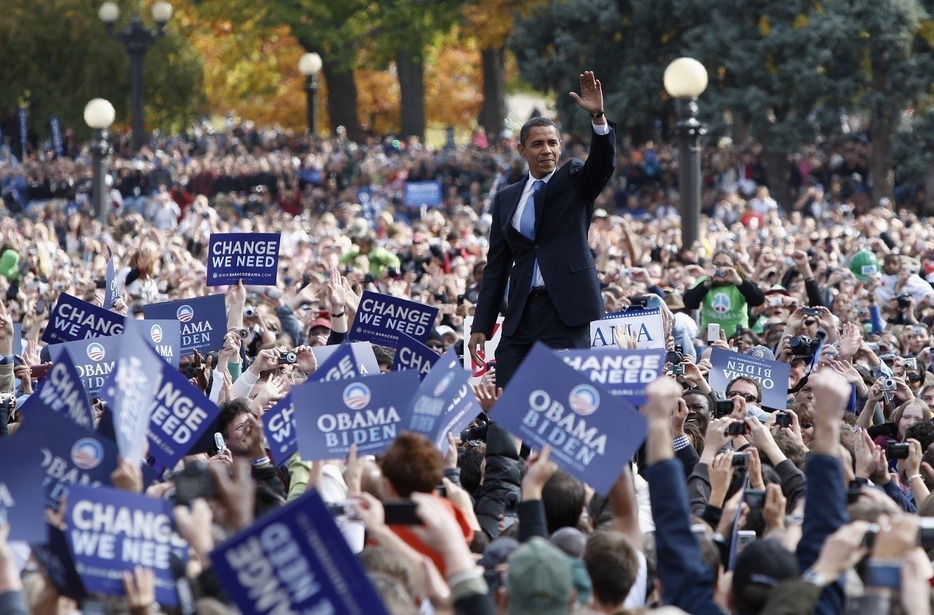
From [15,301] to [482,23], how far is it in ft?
83.4

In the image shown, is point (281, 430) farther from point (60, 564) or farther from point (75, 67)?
point (75, 67)

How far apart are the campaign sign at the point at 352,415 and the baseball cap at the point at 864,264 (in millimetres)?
11289

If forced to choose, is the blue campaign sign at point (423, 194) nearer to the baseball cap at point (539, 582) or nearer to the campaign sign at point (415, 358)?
the campaign sign at point (415, 358)

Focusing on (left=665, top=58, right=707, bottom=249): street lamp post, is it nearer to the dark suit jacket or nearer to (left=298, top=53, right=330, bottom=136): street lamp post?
the dark suit jacket

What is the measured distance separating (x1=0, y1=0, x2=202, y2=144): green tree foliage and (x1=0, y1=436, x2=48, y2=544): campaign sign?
42.0 metres

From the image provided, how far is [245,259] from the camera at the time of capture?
13.4 meters

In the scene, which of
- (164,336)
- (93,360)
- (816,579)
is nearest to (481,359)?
(164,336)

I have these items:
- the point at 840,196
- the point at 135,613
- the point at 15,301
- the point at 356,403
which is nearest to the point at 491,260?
the point at 356,403

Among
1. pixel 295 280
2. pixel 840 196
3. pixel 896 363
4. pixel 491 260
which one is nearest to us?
pixel 491 260

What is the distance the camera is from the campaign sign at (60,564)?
5.94m

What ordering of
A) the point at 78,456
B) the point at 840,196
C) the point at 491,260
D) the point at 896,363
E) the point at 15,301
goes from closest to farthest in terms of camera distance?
the point at 78,456 → the point at 491,260 → the point at 896,363 → the point at 15,301 → the point at 840,196

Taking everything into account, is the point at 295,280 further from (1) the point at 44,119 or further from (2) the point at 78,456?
(1) the point at 44,119

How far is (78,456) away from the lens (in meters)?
6.83

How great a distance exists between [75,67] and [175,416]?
42.0 meters
